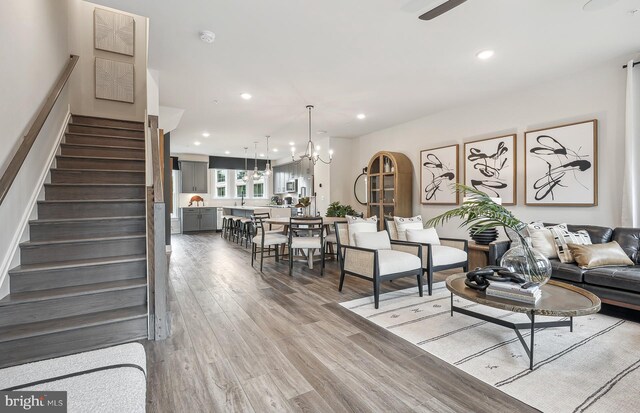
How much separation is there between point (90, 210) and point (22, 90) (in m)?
1.14

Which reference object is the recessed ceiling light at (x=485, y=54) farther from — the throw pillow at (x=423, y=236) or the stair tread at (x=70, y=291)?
the stair tread at (x=70, y=291)

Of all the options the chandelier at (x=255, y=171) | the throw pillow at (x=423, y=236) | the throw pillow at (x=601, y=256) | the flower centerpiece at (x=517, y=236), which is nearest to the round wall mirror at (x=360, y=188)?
the chandelier at (x=255, y=171)

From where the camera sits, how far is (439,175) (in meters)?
5.44

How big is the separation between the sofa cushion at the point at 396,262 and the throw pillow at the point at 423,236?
19.9 inches

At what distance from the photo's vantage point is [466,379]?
73.3 inches

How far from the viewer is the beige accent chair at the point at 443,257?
352 cm

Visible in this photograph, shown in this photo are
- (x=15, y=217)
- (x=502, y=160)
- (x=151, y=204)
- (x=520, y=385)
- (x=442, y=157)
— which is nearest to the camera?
(x=520, y=385)

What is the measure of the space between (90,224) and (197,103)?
2852 mm

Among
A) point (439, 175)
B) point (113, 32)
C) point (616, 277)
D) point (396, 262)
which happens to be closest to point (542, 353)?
point (616, 277)

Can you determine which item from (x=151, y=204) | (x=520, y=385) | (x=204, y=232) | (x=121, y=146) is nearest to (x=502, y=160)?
(x=520, y=385)

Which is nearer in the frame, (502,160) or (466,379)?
(466,379)

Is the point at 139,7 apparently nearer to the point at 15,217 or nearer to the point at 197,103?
the point at 15,217

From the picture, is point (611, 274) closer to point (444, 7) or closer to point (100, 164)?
point (444, 7)

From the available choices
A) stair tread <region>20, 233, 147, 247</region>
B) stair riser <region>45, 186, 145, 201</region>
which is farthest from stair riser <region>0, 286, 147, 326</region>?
stair riser <region>45, 186, 145, 201</region>
